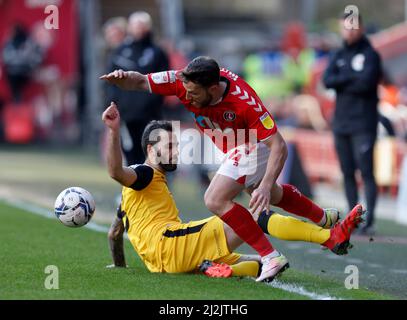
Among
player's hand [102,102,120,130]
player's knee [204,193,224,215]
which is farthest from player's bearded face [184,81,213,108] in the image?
player's knee [204,193,224,215]

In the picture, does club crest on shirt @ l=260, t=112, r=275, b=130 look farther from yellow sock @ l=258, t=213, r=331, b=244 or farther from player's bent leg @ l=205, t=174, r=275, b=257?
yellow sock @ l=258, t=213, r=331, b=244

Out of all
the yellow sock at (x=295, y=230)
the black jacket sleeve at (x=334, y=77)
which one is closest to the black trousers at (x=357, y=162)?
the black jacket sleeve at (x=334, y=77)

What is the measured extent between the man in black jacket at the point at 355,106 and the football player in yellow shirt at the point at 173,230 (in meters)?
4.07

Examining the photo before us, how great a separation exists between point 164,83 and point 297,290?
5.52 ft

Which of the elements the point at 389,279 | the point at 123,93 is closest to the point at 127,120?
the point at 123,93

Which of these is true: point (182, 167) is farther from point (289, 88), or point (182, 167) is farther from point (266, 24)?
point (266, 24)

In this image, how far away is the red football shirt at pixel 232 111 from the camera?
7.98m

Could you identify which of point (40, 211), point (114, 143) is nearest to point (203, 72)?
point (114, 143)

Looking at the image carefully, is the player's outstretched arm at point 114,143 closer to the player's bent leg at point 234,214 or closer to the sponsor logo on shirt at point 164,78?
the sponsor logo on shirt at point 164,78

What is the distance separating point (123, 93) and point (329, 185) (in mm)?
5868

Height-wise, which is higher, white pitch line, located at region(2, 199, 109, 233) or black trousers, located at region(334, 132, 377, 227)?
black trousers, located at region(334, 132, 377, 227)

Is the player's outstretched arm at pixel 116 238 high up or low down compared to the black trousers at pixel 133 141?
down

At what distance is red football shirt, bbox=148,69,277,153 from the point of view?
26.2 ft

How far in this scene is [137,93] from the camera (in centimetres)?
1374
